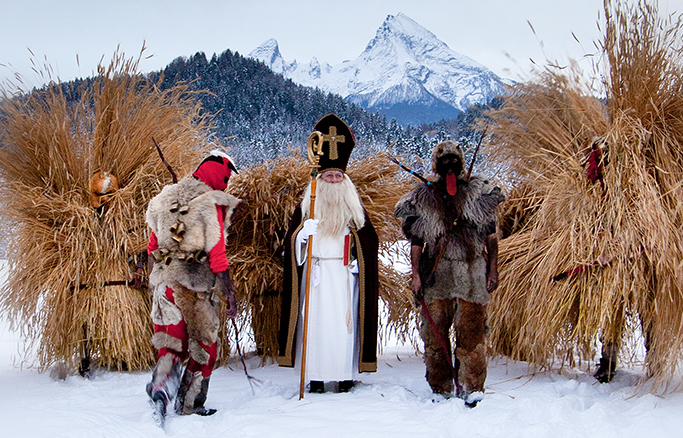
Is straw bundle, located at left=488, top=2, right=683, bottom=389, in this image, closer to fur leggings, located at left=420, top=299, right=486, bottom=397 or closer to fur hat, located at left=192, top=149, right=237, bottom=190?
fur leggings, located at left=420, top=299, right=486, bottom=397

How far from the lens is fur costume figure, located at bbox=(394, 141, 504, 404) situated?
8.51ft

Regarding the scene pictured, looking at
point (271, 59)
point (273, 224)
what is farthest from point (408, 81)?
point (273, 224)

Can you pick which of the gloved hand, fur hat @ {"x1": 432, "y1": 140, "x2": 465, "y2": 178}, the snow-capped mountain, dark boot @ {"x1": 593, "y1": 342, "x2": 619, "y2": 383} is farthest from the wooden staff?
the snow-capped mountain

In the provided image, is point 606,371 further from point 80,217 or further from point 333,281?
point 80,217

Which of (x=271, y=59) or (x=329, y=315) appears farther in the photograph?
(x=271, y=59)

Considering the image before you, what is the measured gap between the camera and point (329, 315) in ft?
9.50

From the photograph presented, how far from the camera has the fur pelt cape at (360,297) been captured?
2918 millimetres

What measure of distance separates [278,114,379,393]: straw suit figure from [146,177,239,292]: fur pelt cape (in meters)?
0.61

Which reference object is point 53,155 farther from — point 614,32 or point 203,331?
point 614,32

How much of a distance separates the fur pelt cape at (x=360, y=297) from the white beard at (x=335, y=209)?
2.6 inches

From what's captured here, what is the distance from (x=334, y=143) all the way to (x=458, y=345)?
133cm

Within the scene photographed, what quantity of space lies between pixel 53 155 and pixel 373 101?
24876 mm

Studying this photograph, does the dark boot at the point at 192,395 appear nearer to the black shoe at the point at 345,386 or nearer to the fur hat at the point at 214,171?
the black shoe at the point at 345,386

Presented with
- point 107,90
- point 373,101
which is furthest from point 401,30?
point 107,90
